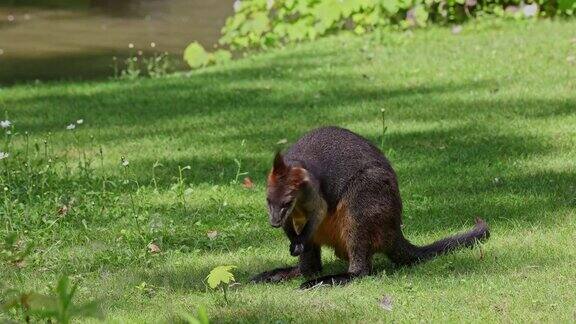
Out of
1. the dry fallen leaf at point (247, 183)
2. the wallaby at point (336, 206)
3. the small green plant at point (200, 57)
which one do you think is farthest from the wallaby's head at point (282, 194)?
the small green plant at point (200, 57)

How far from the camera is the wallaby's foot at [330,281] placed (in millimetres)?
5230

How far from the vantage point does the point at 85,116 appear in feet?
32.0

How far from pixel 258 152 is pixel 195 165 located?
0.52 metres

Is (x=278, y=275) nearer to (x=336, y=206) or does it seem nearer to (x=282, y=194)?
(x=336, y=206)

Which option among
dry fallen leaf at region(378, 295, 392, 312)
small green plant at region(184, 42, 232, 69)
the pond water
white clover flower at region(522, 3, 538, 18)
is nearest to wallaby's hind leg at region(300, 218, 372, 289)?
dry fallen leaf at region(378, 295, 392, 312)

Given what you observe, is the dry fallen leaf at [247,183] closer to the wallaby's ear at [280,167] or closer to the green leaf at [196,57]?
the wallaby's ear at [280,167]

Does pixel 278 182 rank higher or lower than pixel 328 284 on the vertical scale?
higher

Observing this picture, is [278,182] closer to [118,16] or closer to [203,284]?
Result: [203,284]

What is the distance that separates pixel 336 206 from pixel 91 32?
10956 millimetres

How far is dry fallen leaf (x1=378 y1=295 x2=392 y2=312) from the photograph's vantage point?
465 cm

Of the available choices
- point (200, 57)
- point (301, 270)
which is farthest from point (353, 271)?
point (200, 57)

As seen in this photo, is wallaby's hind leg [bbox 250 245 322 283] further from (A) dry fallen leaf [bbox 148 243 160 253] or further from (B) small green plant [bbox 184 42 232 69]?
(B) small green plant [bbox 184 42 232 69]

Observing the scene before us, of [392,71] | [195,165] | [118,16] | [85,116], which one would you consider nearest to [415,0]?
[392,71]

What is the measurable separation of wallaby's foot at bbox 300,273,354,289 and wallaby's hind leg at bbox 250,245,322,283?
0.57 feet
